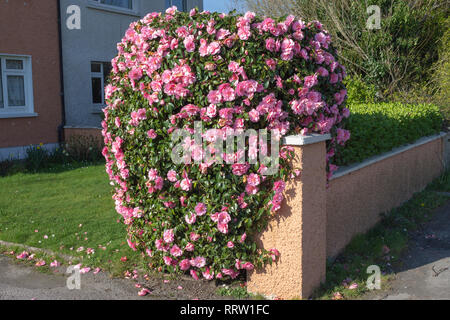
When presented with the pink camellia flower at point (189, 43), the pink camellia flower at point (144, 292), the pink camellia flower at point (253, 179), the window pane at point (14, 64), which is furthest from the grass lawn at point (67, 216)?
the window pane at point (14, 64)

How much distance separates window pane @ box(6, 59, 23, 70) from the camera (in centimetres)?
1159

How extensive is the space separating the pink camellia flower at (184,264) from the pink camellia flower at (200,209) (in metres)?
0.55

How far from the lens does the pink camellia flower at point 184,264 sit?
441cm

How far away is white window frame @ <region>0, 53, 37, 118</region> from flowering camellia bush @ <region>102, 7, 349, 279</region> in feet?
26.7

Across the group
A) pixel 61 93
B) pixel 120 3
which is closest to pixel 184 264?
pixel 61 93

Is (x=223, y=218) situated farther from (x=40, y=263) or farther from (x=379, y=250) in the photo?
(x=40, y=263)

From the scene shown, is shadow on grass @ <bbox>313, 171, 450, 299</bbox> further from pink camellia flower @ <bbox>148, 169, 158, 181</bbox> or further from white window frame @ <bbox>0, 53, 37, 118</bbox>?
white window frame @ <bbox>0, 53, 37, 118</bbox>

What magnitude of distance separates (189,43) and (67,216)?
3860 millimetres

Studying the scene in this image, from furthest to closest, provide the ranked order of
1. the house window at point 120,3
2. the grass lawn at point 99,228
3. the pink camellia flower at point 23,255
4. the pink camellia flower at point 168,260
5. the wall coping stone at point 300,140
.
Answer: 1. the house window at point 120,3
2. the pink camellia flower at point 23,255
3. the grass lawn at point 99,228
4. the pink camellia flower at point 168,260
5. the wall coping stone at point 300,140

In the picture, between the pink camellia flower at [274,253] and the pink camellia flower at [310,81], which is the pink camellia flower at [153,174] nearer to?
the pink camellia flower at [274,253]

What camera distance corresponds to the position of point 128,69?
4645mm

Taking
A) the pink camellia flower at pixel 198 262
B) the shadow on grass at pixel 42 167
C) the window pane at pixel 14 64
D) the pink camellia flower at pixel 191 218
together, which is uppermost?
the window pane at pixel 14 64

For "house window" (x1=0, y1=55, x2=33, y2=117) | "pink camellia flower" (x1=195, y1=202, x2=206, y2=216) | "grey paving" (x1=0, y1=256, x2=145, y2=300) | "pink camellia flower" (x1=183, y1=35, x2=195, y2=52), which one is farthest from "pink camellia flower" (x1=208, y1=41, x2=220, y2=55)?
"house window" (x1=0, y1=55, x2=33, y2=117)
